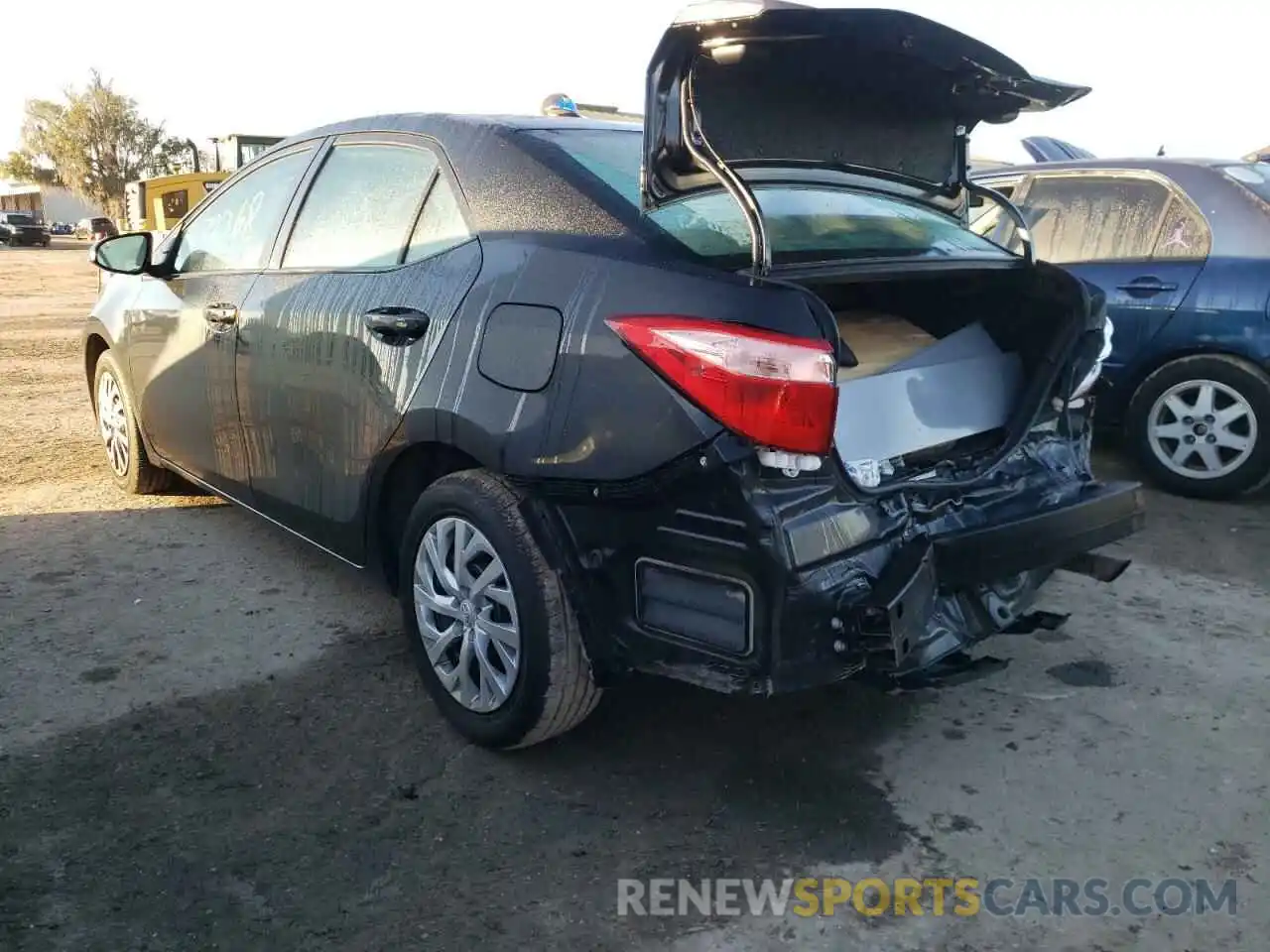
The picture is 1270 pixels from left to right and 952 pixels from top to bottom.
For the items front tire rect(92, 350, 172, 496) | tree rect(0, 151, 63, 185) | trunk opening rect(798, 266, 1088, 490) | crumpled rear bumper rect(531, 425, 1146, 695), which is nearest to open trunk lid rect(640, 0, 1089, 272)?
trunk opening rect(798, 266, 1088, 490)

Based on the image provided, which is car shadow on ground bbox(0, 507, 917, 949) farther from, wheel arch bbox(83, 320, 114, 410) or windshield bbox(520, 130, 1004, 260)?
wheel arch bbox(83, 320, 114, 410)

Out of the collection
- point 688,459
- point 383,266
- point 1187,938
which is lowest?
point 1187,938

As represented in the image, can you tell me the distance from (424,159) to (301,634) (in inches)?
64.8

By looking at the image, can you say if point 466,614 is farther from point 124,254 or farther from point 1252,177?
point 1252,177

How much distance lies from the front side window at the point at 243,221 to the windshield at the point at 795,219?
1.27 meters

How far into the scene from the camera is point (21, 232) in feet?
150

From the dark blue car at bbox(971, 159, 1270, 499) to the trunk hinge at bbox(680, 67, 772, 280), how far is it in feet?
12.0

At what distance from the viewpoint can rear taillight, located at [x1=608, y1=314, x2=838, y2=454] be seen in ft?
7.24

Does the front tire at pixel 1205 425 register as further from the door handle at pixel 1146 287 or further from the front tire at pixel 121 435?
the front tire at pixel 121 435

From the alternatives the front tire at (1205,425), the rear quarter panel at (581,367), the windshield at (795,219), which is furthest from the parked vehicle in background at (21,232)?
the rear quarter panel at (581,367)

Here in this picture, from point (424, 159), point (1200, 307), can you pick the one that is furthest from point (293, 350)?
point (1200, 307)

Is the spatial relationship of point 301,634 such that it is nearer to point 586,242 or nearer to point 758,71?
point 586,242

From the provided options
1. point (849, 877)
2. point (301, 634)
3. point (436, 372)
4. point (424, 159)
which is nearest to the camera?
point (849, 877)

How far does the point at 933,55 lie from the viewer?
2547 mm
